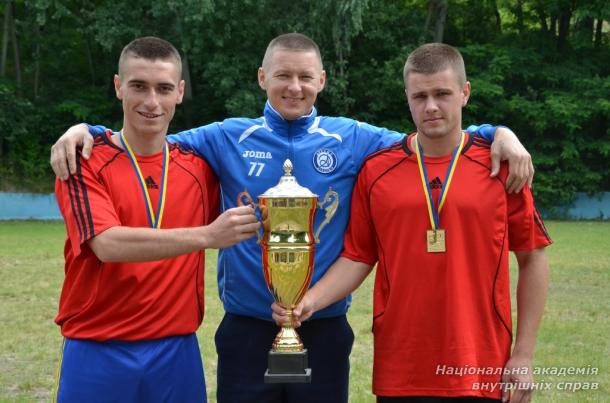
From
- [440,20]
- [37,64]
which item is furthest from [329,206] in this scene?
[440,20]

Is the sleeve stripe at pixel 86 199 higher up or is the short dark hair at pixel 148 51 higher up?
the short dark hair at pixel 148 51

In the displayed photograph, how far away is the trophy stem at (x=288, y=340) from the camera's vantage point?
351 cm

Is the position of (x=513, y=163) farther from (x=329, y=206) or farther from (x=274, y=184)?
(x=274, y=184)

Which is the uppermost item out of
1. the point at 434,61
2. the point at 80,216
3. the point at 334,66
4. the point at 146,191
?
the point at 334,66

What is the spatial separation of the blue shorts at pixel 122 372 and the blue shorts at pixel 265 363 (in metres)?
0.41

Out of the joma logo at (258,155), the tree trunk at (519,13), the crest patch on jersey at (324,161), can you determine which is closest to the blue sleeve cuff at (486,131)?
the crest patch on jersey at (324,161)

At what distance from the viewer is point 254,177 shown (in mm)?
3973

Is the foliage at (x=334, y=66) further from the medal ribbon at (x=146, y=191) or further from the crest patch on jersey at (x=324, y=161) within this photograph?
the medal ribbon at (x=146, y=191)

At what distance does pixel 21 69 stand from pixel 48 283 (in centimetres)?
2179

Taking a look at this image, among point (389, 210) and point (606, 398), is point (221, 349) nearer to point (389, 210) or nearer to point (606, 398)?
point (389, 210)

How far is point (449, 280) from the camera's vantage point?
3422mm

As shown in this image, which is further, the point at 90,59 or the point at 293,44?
the point at 90,59

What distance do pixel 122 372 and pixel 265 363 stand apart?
758 mm

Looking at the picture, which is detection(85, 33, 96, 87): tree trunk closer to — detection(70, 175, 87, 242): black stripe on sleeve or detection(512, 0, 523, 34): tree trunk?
detection(512, 0, 523, 34): tree trunk
